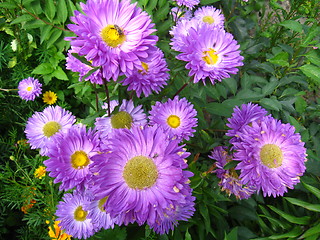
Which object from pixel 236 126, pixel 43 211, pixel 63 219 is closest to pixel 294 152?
pixel 236 126

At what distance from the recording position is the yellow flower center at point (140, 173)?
0.82 m

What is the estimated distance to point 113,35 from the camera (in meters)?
0.86

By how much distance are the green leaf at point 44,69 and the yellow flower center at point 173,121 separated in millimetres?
972

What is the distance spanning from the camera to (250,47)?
179 centimetres

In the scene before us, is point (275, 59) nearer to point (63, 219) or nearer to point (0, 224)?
point (63, 219)

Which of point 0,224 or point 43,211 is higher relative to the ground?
point 43,211

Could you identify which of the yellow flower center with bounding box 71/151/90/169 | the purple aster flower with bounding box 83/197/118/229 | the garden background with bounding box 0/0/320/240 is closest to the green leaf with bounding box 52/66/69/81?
the garden background with bounding box 0/0/320/240

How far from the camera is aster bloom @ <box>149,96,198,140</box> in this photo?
3.72 ft

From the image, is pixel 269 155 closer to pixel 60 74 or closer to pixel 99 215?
pixel 99 215

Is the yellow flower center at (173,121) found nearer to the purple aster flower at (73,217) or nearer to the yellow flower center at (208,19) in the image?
the purple aster flower at (73,217)

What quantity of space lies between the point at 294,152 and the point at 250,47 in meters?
1.03

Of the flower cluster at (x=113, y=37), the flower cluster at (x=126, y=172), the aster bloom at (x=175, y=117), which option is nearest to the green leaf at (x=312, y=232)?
the flower cluster at (x=126, y=172)

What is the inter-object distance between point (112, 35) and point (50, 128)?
0.69m

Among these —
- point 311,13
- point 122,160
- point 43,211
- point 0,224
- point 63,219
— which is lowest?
point 0,224
